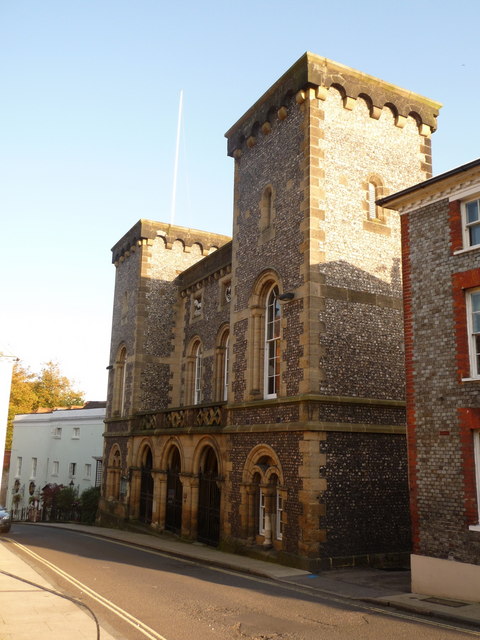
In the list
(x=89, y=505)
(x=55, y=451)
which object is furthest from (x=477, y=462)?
(x=55, y=451)

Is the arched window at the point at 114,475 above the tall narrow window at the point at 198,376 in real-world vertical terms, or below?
below

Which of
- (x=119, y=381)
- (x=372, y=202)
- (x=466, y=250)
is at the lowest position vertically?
(x=119, y=381)

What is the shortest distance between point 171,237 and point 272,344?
13.2m

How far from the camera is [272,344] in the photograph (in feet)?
60.5

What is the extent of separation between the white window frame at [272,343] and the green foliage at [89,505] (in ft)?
67.9

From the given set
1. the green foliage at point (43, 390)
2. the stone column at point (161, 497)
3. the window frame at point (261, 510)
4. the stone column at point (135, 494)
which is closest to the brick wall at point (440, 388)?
the window frame at point (261, 510)

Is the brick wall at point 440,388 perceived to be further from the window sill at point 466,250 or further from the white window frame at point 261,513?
the white window frame at point 261,513

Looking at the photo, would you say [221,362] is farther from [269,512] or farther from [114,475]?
[114,475]

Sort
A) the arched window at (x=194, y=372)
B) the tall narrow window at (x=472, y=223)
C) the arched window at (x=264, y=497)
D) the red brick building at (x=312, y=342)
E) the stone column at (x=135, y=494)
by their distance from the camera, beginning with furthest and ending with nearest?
the arched window at (x=194, y=372)
the stone column at (x=135, y=494)
the arched window at (x=264, y=497)
the red brick building at (x=312, y=342)
the tall narrow window at (x=472, y=223)

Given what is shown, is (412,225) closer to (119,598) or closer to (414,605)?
(414,605)

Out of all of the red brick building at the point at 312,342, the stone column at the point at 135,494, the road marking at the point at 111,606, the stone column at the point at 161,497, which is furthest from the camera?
the stone column at the point at 135,494

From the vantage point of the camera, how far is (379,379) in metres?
16.9

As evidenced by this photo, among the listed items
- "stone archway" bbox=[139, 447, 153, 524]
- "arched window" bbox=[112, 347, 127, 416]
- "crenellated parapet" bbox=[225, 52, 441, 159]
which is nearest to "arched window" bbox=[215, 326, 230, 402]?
"stone archway" bbox=[139, 447, 153, 524]

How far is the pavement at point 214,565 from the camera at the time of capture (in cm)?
890
